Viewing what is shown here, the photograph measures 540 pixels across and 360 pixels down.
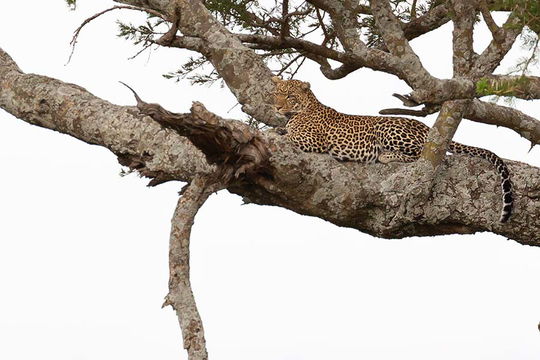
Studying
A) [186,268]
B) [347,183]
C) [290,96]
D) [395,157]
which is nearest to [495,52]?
[395,157]

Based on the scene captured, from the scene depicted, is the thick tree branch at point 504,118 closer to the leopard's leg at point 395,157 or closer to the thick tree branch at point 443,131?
the thick tree branch at point 443,131

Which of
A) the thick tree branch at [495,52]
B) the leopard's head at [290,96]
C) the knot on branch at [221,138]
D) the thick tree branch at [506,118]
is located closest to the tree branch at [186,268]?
the knot on branch at [221,138]

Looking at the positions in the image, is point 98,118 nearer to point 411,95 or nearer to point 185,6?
point 185,6

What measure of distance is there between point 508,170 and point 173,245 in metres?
2.24

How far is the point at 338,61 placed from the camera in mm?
9305

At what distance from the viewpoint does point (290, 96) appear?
851cm

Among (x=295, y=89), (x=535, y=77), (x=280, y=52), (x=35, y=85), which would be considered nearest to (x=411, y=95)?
(x=535, y=77)

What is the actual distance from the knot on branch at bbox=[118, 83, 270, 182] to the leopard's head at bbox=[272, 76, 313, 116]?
4.37ft

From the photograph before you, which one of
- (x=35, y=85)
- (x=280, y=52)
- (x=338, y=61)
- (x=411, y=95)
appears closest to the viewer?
(x=411, y=95)

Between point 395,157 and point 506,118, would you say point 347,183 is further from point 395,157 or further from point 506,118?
point 506,118

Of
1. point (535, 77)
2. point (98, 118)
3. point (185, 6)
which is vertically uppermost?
point (185, 6)

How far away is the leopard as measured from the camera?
7828mm

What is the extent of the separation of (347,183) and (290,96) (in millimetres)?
1261

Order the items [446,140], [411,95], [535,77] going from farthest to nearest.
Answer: [446,140] < [535,77] < [411,95]
